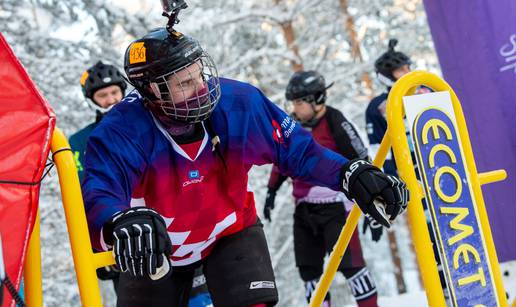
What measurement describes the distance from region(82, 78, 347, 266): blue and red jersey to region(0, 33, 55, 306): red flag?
1.66ft

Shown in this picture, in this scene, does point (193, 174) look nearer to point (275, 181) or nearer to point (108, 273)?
point (108, 273)

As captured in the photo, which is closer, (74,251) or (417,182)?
(74,251)

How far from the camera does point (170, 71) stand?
2.95 metres

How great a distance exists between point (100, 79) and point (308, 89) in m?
1.84

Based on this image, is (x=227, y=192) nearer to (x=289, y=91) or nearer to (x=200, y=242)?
(x=200, y=242)

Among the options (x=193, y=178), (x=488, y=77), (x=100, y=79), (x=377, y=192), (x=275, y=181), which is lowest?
(x=377, y=192)

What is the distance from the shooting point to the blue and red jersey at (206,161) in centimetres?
296

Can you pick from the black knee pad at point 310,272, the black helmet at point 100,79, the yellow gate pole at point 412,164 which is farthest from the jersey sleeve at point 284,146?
the black knee pad at point 310,272

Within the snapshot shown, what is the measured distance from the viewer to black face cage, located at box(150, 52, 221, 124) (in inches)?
117

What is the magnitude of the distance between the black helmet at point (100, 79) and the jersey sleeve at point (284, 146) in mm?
2425

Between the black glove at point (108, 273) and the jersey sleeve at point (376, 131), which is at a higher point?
the jersey sleeve at point (376, 131)

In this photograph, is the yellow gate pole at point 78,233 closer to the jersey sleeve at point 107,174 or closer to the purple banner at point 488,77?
the jersey sleeve at point 107,174

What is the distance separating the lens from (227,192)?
325 centimetres

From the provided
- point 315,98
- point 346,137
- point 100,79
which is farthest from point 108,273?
point 315,98
